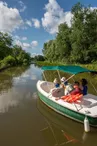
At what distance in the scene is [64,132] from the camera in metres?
6.90

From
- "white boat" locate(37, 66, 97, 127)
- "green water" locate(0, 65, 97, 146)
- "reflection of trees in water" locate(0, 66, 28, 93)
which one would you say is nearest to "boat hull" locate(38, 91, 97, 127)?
"white boat" locate(37, 66, 97, 127)

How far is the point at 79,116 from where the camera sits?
734 centimetres

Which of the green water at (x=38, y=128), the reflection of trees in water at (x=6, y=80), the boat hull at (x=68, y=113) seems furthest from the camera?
the reflection of trees in water at (x=6, y=80)

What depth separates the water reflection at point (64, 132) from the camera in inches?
240

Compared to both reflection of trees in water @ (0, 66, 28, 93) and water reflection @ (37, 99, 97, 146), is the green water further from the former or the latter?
reflection of trees in water @ (0, 66, 28, 93)

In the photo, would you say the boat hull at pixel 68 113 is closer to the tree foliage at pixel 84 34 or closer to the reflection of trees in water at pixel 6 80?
the reflection of trees in water at pixel 6 80

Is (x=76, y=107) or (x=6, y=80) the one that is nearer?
(x=76, y=107)

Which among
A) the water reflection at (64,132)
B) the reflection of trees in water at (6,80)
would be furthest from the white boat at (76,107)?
the reflection of trees in water at (6,80)

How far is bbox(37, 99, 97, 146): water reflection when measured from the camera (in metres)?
6.10

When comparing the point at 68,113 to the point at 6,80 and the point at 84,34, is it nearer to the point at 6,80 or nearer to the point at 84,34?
the point at 6,80

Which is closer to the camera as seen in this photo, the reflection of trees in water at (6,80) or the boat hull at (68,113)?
the boat hull at (68,113)

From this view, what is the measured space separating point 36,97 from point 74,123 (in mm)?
4888

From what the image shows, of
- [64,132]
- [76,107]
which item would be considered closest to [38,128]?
[64,132]

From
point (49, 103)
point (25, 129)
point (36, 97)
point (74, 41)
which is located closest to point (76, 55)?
point (74, 41)
